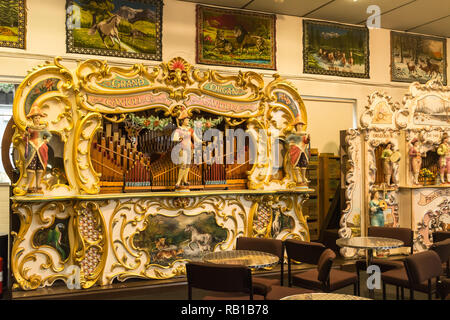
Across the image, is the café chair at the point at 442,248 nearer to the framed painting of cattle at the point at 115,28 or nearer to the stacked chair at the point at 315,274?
the stacked chair at the point at 315,274

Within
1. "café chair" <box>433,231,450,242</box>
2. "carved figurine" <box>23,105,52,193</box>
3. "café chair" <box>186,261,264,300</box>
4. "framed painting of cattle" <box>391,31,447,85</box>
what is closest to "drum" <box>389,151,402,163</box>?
"café chair" <box>433,231,450,242</box>

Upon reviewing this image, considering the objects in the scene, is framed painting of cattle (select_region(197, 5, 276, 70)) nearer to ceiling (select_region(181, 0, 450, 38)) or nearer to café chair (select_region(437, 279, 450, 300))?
ceiling (select_region(181, 0, 450, 38))

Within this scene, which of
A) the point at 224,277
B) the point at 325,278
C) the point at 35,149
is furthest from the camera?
the point at 35,149

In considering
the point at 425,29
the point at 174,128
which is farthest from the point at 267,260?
the point at 425,29

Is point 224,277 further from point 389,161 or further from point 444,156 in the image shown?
point 444,156

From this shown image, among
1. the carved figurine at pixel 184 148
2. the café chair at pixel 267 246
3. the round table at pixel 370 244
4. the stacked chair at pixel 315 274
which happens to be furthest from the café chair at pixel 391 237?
the carved figurine at pixel 184 148

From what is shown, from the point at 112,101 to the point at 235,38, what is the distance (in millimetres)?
2598

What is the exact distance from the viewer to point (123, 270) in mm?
5680

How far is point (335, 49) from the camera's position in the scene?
8.02 metres

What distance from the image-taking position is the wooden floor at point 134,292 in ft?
16.9

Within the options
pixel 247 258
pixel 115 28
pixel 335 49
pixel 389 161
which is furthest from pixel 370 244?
pixel 115 28

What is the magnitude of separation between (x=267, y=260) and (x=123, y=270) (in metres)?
2.27

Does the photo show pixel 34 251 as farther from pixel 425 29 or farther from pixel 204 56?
pixel 425 29

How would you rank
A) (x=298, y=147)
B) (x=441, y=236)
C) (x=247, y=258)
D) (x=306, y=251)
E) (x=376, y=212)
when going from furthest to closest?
(x=376, y=212)
(x=298, y=147)
(x=441, y=236)
(x=306, y=251)
(x=247, y=258)
